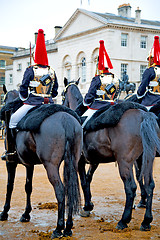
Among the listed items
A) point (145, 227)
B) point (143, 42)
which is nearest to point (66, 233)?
point (145, 227)

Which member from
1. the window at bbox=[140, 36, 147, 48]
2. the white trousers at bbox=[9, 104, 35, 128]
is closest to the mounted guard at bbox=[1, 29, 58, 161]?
the white trousers at bbox=[9, 104, 35, 128]

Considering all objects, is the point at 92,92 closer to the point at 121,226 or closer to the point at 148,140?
the point at 148,140

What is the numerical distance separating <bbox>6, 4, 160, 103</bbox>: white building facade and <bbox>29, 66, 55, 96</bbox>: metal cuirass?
31.2 m

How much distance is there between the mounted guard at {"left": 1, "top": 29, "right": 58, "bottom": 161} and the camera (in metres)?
6.40

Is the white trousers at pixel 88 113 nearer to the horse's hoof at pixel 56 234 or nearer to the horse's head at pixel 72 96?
the horse's head at pixel 72 96

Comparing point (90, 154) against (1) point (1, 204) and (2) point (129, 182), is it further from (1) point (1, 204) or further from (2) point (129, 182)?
(1) point (1, 204)

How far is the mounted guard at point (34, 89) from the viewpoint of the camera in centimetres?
640

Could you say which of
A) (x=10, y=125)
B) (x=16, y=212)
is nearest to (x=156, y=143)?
(x=10, y=125)

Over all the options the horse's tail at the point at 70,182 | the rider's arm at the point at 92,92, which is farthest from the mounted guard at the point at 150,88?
the horse's tail at the point at 70,182

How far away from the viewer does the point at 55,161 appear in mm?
5625

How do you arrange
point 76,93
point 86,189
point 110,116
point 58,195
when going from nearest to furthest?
point 58,195 → point 110,116 → point 86,189 → point 76,93

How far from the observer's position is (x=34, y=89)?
253 inches

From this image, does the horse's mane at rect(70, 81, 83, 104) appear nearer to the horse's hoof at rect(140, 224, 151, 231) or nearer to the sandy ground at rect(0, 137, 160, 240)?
the sandy ground at rect(0, 137, 160, 240)

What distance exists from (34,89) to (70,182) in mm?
1711
